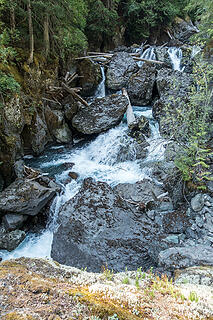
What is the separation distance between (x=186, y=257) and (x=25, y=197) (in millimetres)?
4927

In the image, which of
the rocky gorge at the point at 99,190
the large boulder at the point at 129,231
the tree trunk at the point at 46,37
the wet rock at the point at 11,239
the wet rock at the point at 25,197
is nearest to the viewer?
the large boulder at the point at 129,231

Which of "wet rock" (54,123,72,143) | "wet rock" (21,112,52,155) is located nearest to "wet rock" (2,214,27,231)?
"wet rock" (21,112,52,155)

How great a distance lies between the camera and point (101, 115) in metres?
10.1

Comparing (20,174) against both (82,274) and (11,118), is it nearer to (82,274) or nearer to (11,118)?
(11,118)

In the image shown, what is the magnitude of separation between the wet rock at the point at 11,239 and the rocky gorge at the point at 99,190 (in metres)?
0.03

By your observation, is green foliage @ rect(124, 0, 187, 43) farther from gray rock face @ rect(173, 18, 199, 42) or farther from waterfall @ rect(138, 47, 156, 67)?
waterfall @ rect(138, 47, 156, 67)

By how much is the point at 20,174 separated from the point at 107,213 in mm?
3835

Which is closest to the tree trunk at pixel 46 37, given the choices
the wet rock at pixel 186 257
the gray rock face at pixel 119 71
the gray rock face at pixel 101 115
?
the gray rock face at pixel 101 115

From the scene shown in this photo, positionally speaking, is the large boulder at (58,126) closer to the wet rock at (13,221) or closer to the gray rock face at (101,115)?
the gray rock face at (101,115)

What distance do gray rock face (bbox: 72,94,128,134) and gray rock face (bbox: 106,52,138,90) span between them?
2.12 metres

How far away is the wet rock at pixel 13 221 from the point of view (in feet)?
18.2

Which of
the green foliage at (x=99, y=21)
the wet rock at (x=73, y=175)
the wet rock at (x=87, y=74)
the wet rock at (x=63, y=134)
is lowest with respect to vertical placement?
the wet rock at (x=73, y=175)

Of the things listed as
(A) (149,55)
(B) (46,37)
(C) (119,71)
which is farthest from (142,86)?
(B) (46,37)

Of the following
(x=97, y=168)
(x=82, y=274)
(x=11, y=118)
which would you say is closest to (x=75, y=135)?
(x=97, y=168)
